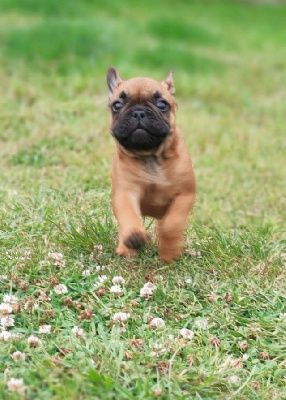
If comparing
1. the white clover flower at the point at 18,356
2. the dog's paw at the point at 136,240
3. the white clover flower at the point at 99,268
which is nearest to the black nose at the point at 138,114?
the dog's paw at the point at 136,240

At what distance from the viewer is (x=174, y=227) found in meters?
4.28

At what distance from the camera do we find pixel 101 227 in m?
4.65

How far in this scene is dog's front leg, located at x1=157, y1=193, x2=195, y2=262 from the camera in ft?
14.1

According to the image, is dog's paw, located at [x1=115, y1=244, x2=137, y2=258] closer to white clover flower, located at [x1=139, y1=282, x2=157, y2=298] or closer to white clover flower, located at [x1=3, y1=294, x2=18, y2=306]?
white clover flower, located at [x1=139, y1=282, x2=157, y2=298]

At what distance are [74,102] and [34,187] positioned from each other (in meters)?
2.64

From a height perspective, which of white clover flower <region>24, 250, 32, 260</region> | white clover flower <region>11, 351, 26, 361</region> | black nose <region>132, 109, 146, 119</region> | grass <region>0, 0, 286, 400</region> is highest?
black nose <region>132, 109, 146, 119</region>

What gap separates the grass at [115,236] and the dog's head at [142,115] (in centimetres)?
59

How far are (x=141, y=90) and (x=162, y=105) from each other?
14 centimetres

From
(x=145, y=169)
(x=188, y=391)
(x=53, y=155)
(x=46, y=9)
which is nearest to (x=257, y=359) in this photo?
(x=188, y=391)

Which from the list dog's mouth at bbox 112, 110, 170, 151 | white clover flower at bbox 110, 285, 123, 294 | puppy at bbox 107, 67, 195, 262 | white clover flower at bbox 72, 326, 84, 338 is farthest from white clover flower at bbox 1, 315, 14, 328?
dog's mouth at bbox 112, 110, 170, 151

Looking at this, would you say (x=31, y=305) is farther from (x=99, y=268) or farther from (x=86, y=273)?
(x=99, y=268)

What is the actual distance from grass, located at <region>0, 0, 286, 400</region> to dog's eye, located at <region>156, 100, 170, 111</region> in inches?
29.5

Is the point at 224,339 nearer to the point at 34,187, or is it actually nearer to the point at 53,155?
the point at 34,187

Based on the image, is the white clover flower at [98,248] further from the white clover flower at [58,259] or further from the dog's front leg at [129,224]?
the white clover flower at [58,259]
